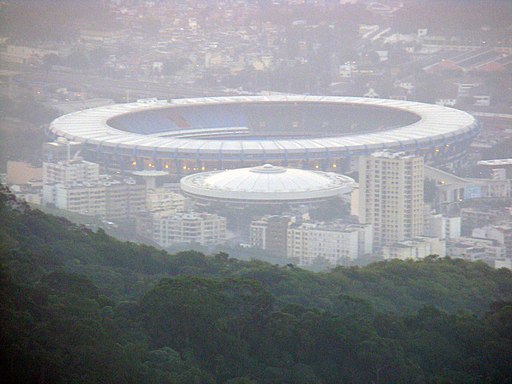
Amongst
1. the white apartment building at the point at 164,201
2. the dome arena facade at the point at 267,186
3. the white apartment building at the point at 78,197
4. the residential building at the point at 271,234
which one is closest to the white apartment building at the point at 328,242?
the residential building at the point at 271,234

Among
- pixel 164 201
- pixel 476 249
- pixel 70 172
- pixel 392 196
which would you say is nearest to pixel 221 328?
pixel 476 249

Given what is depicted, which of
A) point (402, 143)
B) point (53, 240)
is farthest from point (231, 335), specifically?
point (402, 143)

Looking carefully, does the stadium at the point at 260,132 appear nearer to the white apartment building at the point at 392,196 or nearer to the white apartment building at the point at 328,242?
the white apartment building at the point at 392,196

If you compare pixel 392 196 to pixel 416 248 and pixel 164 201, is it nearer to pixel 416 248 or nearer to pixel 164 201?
pixel 416 248

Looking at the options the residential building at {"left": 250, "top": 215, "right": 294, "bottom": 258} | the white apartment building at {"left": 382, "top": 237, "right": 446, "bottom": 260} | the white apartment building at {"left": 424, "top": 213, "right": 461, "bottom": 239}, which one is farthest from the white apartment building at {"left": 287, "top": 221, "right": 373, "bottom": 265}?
A: the white apartment building at {"left": 424, "top": 213, "right": 461, "bottom": 239}

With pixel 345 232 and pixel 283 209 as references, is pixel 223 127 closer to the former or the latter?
pixel 283 209

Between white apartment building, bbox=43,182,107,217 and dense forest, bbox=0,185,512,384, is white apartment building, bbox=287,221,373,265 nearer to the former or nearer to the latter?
white apartment building, bbox=43,182,107,217

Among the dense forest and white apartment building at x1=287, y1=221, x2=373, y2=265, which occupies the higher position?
the dense forest

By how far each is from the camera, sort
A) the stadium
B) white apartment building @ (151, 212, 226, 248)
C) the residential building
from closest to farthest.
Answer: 1. the residential building
2. white apartment building @ (151, 212, 226, 248)
3. the stadium
